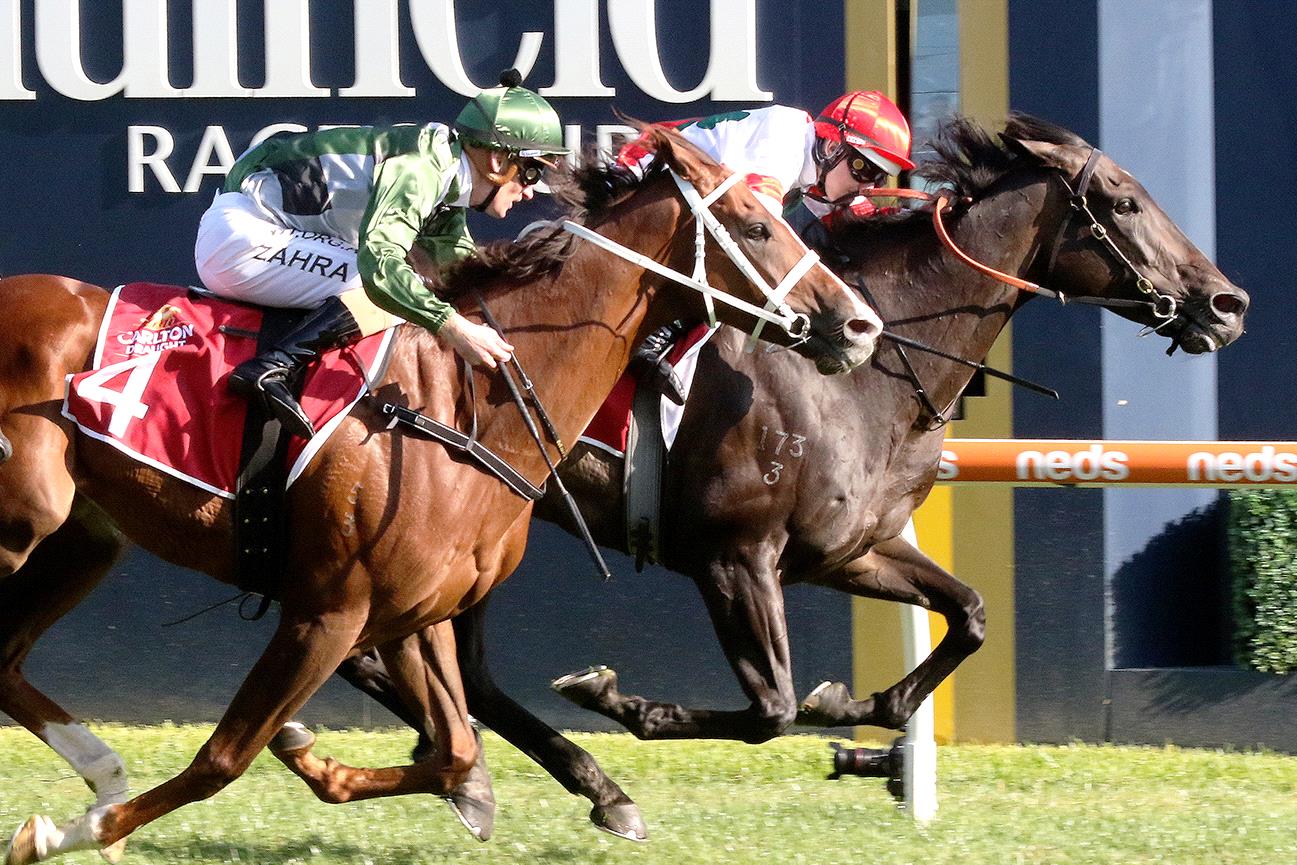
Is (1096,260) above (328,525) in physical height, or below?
above

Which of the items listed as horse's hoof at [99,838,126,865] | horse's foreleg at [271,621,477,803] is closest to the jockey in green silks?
horse's foreleg at [271,621,477,803]

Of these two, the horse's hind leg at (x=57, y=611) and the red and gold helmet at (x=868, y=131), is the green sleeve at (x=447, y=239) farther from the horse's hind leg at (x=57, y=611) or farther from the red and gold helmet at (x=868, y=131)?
the red and gold helmet at (x=868, y=131)

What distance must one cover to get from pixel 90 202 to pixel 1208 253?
4.17 metres

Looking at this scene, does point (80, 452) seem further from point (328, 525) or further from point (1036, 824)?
point (1036, 824)

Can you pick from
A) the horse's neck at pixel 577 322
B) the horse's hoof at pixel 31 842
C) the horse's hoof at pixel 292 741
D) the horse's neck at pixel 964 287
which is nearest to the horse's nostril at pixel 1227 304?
the horse's neck at pixel 964 287

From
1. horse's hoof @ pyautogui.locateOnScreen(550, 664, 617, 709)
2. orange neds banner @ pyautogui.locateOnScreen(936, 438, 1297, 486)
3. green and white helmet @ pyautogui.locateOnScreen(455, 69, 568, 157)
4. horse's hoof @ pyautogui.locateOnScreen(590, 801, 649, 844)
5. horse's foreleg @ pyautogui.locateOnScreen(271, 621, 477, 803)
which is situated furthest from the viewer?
orange neds banner @ pyautogui.locateOnScreen(936, 438, 1297, 486)

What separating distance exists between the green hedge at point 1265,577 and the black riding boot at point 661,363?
2.61 metres

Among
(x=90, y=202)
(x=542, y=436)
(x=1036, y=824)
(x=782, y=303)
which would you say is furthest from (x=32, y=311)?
(x=1036, y=824)

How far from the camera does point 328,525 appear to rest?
391 cm

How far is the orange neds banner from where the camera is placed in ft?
18.7

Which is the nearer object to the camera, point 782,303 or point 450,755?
point 782,303

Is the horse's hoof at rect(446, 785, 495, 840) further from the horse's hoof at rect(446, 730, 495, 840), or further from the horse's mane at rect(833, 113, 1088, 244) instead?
the horse's mane at rect(833, 113, 1088, 244)

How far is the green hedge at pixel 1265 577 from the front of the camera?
6312mm

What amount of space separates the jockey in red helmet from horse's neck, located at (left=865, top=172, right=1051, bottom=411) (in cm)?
27
